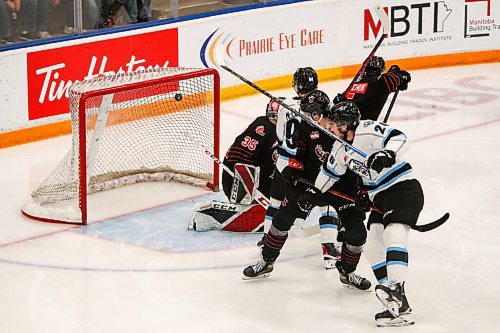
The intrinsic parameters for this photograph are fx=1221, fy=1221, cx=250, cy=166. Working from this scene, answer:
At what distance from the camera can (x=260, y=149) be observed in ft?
22.0

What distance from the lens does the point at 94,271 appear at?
6.25 m

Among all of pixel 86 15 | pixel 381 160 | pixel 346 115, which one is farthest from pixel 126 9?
pixel 381 160

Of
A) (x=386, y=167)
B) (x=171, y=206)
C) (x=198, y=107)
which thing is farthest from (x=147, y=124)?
(x=386, y=167)

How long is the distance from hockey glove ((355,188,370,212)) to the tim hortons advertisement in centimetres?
350

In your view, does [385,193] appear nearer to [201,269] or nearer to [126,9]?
[201,269]

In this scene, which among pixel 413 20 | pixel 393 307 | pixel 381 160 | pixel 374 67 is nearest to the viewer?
pixel 381 160

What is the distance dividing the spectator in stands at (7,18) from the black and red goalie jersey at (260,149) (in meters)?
2.31

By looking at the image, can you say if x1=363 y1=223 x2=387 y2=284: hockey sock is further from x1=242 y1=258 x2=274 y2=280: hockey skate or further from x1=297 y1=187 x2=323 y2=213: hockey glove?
x1=242 y1=258 x2=274 y2=280: hockey skate

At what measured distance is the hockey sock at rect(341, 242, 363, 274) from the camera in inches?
230

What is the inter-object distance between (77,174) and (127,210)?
425mm

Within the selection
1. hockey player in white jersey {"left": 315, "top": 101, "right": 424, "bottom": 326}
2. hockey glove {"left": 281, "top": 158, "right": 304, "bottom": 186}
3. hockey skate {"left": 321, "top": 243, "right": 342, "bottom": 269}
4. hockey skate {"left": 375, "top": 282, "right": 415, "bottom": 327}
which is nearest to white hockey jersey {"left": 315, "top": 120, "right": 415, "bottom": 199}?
hockey player in white jersey {"left": 315, "top": 101, "right": 424, "bottom": 326}

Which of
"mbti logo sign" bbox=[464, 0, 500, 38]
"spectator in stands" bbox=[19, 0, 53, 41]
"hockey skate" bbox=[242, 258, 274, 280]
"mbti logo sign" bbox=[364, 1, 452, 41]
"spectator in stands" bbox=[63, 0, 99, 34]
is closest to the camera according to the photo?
"hockey skate" bbox=[242, 258, 274, 280]

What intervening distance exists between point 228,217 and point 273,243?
2.85 ft

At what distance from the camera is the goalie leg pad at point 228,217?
6.75 m
